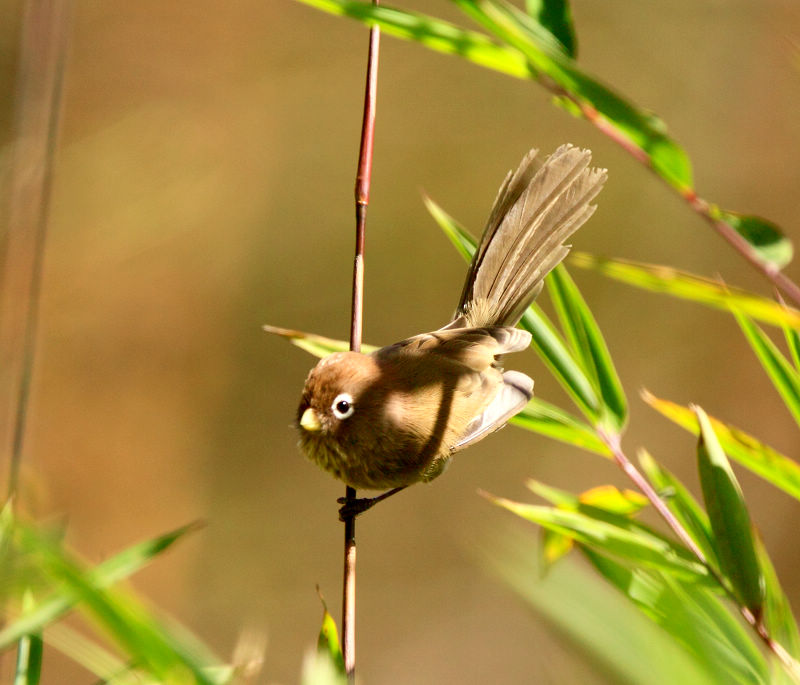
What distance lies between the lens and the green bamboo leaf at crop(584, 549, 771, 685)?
64 centimetres

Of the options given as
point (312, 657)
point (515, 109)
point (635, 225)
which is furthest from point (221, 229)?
point (312, 657)

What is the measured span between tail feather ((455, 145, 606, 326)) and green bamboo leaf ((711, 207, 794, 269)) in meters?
0.27

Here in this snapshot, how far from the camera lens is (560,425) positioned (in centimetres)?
147

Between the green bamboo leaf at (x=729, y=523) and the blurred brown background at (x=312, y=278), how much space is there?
2.99 meters

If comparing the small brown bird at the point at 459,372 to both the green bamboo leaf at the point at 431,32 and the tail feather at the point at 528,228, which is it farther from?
the green bamboo leaf at the point at 431,32

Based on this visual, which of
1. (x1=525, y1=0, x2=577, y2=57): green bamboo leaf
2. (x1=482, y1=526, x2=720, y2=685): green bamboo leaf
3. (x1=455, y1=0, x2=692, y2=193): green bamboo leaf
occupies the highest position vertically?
(x1=525, y1=0, x2=577, y2=57): green bamboo leaf

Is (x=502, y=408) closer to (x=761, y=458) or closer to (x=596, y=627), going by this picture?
(x=761, y=458)

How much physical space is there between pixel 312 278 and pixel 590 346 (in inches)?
115

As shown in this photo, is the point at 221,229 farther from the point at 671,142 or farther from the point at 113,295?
the point at 671,142

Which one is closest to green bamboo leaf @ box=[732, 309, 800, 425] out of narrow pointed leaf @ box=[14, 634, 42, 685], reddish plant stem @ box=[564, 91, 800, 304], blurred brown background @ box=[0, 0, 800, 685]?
reddish plant stem @ box=[564, 91, 800, 304]

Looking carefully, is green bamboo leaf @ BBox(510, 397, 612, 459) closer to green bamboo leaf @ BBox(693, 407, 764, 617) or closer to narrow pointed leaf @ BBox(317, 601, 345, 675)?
green bamboo leaf @ BBox(693, 407, 764, 617)

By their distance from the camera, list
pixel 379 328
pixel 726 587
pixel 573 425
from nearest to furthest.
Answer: pixel 726 587, pixel 573 425, pixel 379 328

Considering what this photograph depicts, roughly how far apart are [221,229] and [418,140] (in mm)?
1076

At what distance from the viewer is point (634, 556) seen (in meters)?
1.25
